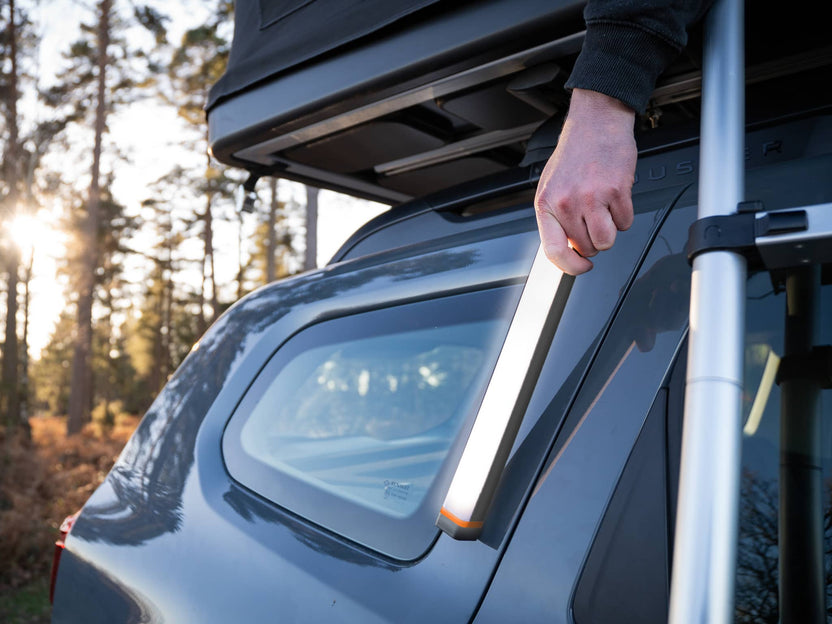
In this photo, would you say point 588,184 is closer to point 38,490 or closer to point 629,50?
point 629,50

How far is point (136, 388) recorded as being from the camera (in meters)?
36.6

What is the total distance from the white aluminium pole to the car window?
1.80 ft

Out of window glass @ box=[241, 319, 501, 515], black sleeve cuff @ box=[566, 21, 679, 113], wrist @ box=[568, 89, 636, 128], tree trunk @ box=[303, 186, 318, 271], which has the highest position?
tree trunk @ box=[303, 186, 318, 271]

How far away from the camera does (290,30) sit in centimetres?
165

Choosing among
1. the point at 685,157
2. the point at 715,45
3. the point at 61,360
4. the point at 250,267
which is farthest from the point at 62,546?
the point at 61,360

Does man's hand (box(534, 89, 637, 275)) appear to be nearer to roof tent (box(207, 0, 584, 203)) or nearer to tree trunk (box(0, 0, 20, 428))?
roof tent (box(207, 0, 584, 203))

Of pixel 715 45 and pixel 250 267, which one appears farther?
pixel 250 267

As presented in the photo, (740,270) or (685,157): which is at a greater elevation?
(685,157)

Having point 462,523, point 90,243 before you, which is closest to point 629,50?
point 462,523

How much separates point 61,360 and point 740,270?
57.2 meters

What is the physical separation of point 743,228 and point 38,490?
10813mm

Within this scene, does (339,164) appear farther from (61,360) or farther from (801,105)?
(61,360)

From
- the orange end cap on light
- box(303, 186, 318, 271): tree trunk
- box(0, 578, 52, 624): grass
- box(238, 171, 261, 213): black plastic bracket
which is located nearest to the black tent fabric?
box(238, 171, 261, 213): black plastic bracket

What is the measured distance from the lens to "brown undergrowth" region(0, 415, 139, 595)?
277 inches
